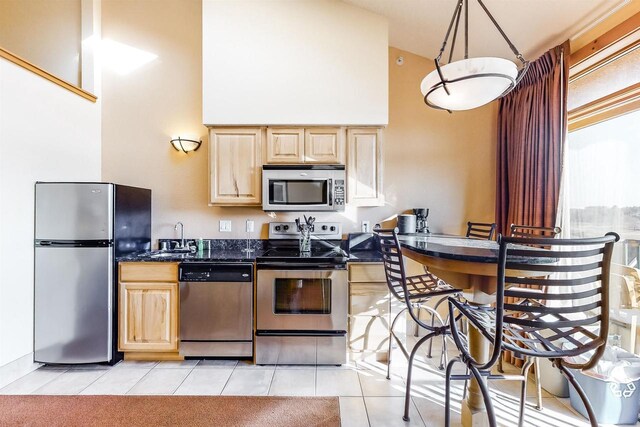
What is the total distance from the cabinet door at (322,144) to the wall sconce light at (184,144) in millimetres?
1169

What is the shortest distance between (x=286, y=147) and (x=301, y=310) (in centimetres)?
144

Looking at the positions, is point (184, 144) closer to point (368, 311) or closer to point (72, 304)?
point (72, 304)

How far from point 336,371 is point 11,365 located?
243 cm

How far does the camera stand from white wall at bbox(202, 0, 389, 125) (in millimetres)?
2689

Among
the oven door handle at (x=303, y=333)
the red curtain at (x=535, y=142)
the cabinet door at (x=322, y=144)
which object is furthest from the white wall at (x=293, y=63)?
the oven door handle at (x=303, y=333)

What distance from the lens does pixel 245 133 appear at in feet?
9.07

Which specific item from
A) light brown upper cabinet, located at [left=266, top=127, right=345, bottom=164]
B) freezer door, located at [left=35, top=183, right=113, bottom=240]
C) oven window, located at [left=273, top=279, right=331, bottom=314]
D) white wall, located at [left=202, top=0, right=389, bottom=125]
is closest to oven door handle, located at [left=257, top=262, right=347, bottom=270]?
oven window, located at [left=273, top=279, right=331, bottom=314]

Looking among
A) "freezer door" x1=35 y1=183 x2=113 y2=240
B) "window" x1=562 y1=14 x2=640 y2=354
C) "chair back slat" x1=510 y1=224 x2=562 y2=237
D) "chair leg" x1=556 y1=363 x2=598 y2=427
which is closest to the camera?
"chair leg" x1=556 y1=363 x2=598 y2=427

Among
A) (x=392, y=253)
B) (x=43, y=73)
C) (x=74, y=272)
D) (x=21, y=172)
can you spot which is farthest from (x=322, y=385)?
(x=43, y=73)

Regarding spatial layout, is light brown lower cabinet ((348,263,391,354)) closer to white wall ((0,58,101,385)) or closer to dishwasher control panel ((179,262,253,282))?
dishwasher control panel ((179,262,253,282))

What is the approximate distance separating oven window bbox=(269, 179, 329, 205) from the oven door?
2.19 ft

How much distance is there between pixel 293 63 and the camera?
2.70 m

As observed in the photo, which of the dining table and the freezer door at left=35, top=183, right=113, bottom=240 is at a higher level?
the freezer door at left=35, top=183, right=113, bottom=240

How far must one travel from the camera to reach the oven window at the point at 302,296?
2.43 m
